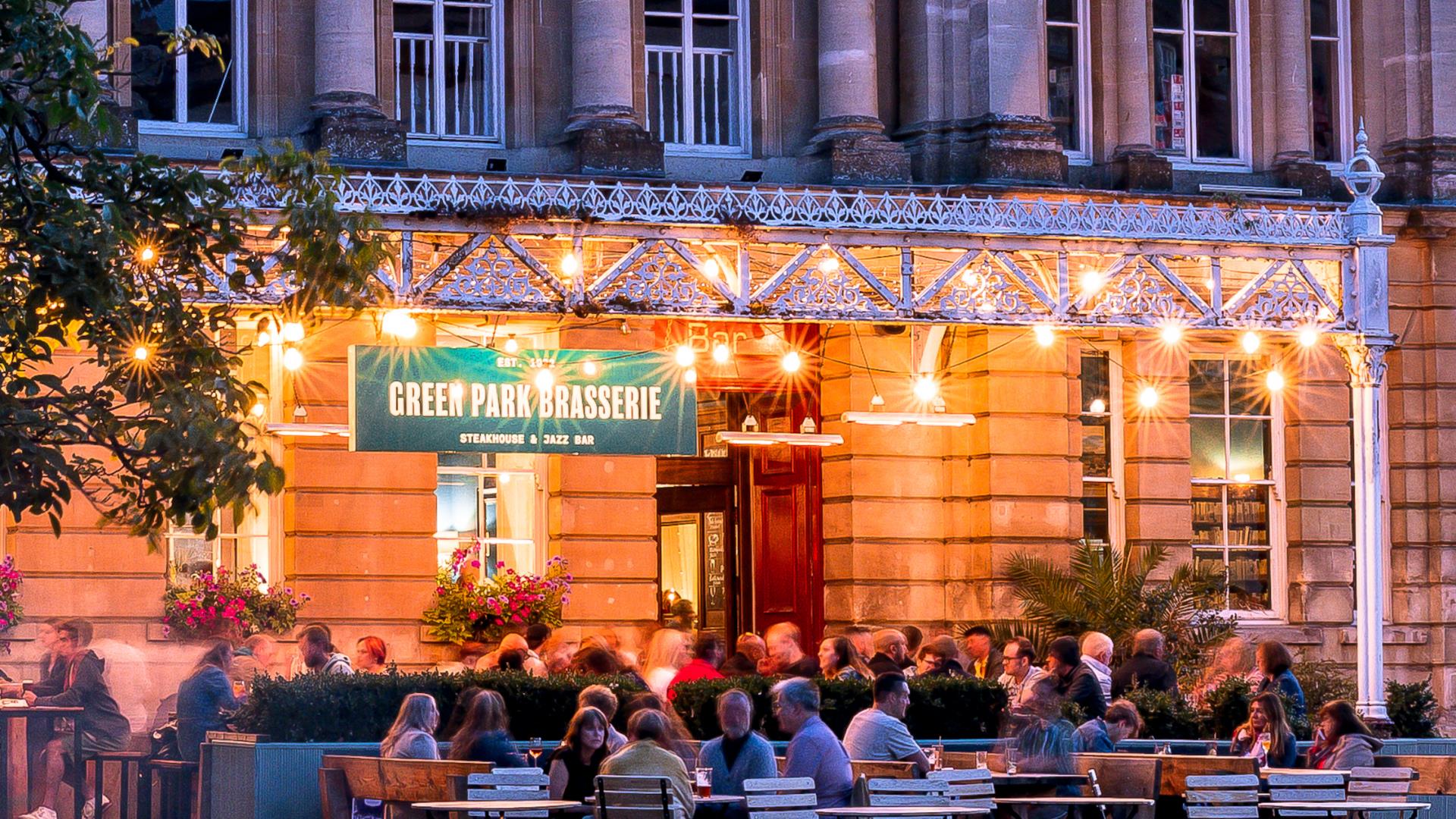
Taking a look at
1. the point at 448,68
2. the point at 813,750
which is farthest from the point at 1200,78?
the point at 813,750

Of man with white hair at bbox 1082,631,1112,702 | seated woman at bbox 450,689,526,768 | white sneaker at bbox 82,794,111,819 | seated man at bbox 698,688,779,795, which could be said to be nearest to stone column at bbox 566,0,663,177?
man with white hair at bbox 1082,631,1112,702

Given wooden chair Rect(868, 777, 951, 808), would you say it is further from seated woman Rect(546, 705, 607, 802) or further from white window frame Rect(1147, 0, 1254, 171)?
white window frame Rect(1147, 0, 1254, 171)

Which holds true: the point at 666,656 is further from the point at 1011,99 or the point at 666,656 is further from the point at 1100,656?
the point at 1011,99

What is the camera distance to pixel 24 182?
1110cm

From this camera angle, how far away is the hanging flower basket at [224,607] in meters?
20.7

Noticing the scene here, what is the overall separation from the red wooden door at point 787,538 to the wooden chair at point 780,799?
10850 millimetres

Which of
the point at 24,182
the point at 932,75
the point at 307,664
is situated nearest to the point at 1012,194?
the point at 932,75

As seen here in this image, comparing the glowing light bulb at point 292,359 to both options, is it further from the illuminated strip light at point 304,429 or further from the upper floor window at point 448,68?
the upper floor window at point 448,68

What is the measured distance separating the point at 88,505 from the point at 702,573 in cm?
714

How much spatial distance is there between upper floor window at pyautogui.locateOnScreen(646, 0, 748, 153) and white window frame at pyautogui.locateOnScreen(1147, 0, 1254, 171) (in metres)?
4.49

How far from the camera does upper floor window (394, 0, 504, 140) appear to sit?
2278 cm

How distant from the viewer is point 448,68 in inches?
905

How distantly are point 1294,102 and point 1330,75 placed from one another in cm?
111

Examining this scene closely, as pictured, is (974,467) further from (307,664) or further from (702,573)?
(307,664)
